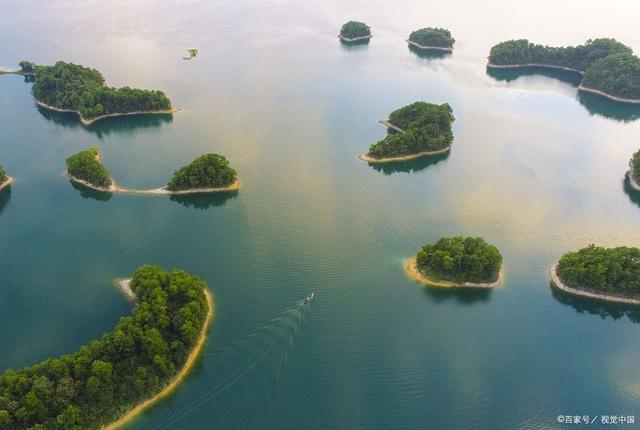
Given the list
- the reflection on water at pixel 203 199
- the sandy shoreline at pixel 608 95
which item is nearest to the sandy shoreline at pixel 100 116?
the reflection on water at pixel 203 199

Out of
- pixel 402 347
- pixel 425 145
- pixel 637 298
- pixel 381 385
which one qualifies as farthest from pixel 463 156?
pixel 381 385

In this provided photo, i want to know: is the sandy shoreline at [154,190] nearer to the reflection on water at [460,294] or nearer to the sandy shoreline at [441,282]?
the sandy shoreline at [441,282]

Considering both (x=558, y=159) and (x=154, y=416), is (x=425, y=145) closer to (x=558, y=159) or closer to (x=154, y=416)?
(x=558, y=159)

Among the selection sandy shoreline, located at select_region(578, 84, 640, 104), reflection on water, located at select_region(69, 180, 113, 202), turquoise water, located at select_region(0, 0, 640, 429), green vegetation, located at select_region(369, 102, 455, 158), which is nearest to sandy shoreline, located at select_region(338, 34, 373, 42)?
turquoise water, located at select_region(0, 0, 640, 429)

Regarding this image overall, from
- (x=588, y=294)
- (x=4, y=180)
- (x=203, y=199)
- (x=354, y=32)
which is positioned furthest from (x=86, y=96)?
(x=588, y=294)

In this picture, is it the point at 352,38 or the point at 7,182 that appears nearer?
the point at 7,182

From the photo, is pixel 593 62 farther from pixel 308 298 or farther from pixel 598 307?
pixel 308 298
